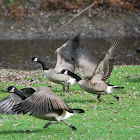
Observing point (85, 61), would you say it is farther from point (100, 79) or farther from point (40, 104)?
point (40, 104)

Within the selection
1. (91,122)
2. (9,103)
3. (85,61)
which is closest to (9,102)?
(9,103)

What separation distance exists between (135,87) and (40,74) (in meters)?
5.76

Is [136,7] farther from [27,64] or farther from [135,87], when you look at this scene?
[135,87]

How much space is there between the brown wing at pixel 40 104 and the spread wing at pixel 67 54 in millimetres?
6207

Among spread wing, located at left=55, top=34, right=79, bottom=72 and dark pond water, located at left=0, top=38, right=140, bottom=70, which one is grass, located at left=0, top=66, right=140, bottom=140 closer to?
spread wing, located at left=55, top=34, right=79, bottom=72

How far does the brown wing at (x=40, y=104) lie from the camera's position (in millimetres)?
6877

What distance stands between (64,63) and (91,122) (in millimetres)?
5569

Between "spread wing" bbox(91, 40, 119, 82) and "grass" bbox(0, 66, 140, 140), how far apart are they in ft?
3.12

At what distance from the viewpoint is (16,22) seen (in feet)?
110

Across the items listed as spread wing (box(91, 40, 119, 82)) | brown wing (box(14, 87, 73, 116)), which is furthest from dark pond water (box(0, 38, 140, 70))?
brown wing (box(14, 87, 73, 116))

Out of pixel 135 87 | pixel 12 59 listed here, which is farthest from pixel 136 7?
pixel 135 87

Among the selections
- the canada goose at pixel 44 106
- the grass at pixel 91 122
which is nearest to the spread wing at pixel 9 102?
the canada goose at pixel 44 106

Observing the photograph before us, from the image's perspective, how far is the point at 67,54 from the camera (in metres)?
13.7

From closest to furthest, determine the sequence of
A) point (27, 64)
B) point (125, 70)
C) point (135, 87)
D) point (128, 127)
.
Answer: point (128, 127) < point (135, 87) < point (125, 70) < point (27, 64)
